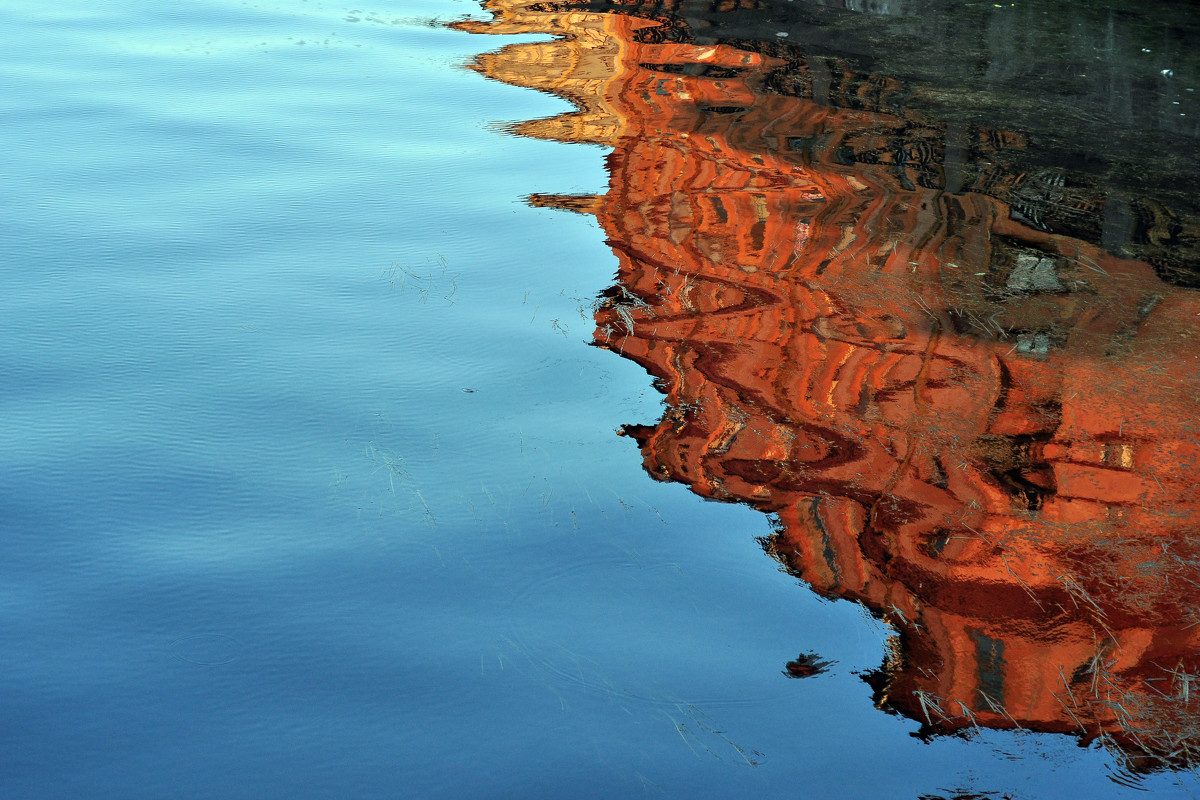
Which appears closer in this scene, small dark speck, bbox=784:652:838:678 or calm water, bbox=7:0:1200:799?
calm water, bbox=7:0:1200:799

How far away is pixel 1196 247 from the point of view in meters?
4.00

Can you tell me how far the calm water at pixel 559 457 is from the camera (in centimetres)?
202

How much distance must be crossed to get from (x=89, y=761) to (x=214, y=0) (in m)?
6.03

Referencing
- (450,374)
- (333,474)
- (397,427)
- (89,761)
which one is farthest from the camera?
(450,374)

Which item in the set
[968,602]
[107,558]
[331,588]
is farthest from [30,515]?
[968,602]

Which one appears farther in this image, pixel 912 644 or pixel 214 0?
pixel 214 0

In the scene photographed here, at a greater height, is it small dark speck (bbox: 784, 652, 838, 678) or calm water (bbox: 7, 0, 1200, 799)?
calm water (bbox: 7, 0, 1200, 799)

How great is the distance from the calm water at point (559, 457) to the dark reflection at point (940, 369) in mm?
13

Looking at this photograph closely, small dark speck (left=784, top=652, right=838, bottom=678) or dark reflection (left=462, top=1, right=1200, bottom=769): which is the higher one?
dark reflection (left=462, top=1, right=1200, bottom=769)

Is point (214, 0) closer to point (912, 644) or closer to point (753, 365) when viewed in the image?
point (753, 365)

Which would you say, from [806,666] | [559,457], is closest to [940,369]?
[559,457]

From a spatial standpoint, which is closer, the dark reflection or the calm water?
the calm water

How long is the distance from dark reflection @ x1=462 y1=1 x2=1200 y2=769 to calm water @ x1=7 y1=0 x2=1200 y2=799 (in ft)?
0.04

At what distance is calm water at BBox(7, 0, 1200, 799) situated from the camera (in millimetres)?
2021
